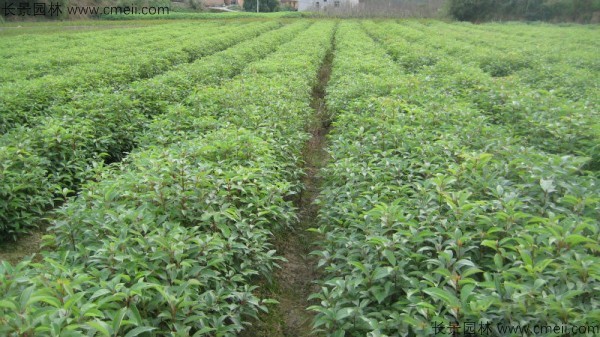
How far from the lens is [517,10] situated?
1617 inches

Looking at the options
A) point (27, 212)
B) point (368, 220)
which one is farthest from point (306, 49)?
point (368, 220)

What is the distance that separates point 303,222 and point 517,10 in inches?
1774

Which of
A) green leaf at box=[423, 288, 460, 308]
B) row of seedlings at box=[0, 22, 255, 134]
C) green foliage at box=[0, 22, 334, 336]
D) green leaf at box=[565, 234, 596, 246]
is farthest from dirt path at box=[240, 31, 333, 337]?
row of seedlings at box=[0, 22, 255, 134]

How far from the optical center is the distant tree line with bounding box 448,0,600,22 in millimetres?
38094

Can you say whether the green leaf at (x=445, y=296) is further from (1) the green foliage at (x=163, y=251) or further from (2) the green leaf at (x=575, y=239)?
(1) the green foliage at (x=163, y=251)

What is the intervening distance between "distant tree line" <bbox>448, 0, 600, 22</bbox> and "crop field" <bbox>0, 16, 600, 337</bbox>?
38.5m

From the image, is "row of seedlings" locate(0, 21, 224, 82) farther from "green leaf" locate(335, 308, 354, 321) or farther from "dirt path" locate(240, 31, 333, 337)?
"green leaf" locate(335, 308, 354, 321)

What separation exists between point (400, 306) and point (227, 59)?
1091cm

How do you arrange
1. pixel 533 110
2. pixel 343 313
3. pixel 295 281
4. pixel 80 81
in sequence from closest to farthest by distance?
pixel 343 313, pixel 295 281, pixel 533 110, pixel 80 81

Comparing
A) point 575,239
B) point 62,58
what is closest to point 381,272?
point 575,239

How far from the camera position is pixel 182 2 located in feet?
199

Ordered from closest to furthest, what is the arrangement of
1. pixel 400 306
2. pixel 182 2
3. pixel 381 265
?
1. pixel 400 306
2. pixel 381 265
3. pixel 182 2

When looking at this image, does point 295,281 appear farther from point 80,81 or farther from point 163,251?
point 80,81

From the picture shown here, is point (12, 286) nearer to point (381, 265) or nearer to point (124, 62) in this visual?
point (381, 265)
